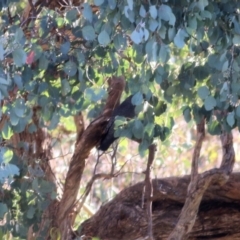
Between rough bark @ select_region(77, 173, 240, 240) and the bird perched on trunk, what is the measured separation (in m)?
0.29

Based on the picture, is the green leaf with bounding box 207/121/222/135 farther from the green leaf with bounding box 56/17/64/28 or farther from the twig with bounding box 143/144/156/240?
the green leaf with bounding box 56/17/64/28

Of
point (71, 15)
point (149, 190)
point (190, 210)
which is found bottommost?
point (190, 210)

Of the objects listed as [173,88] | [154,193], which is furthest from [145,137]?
[154,193]

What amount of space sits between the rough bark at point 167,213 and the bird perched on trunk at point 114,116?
0.96 feet

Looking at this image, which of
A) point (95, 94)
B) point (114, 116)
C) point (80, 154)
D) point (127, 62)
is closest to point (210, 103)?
point (95, 94)

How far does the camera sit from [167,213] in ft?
9.59

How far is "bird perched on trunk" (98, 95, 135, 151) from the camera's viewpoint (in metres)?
2.56

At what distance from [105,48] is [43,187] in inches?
21.5

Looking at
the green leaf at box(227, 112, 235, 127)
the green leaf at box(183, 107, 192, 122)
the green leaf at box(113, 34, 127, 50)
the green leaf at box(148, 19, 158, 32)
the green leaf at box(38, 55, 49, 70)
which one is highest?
the green leaf at box(38, 55, 49, 70)

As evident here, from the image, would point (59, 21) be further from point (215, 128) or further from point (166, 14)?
point (215, 128)

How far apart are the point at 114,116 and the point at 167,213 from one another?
0.54 meters

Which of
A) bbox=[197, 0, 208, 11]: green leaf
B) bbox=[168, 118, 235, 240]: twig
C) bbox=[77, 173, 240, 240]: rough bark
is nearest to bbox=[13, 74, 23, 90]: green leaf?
bbox=[197, 0, 208, 11]: green leaf

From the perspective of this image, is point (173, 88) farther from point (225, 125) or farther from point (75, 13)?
point (75, 13)

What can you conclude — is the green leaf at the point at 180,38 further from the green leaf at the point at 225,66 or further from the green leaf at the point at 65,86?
the green leaf at the point at 65,86
